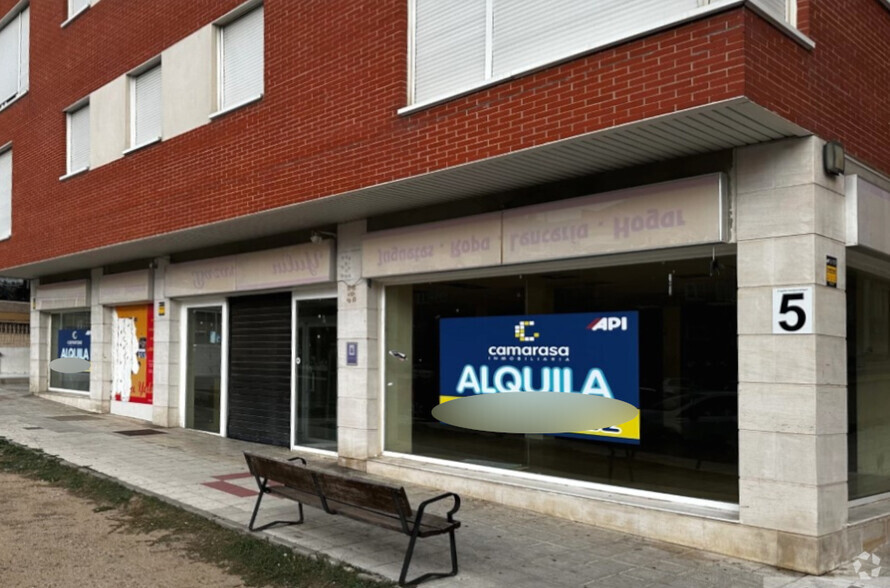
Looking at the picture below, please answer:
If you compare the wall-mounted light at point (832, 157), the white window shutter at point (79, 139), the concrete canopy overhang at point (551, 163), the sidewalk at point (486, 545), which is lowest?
the sidewalk at point (486, 545)

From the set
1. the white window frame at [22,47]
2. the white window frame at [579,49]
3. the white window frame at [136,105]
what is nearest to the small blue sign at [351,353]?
the white window frame at [579,49]

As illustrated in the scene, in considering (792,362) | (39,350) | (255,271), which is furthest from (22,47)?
(792,362)

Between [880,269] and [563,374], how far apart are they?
3.35 m

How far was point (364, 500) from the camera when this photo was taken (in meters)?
5.89

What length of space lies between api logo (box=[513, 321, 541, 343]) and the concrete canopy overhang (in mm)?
1498

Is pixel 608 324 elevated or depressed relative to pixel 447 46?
depressed

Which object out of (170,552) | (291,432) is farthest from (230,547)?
(291,432)

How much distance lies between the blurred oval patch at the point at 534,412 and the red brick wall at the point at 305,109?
2.67 metres

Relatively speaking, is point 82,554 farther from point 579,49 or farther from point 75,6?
point 75,6

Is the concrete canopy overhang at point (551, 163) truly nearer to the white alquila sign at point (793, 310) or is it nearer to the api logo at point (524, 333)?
the white alquila sign at point (793, 310)

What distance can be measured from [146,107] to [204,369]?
4.76 meters

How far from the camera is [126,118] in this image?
540 inches

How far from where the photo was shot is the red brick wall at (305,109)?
19.7 ft

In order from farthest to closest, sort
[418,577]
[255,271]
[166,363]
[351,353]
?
1. [166,363]
2. [255,271]
3. [351,353]
4. [418,577]
